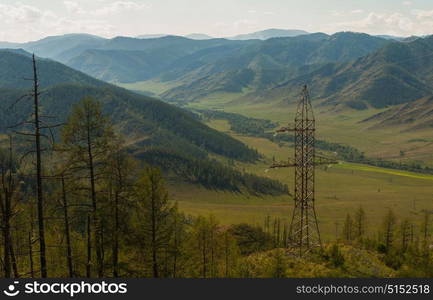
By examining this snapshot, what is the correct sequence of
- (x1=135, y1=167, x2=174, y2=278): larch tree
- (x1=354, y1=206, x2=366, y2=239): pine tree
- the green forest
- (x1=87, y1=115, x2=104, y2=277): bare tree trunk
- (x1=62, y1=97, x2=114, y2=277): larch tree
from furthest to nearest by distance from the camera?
(x1=354, y1=206, x2=366, y2=239): pine tree → (x1=135, y1=167, x2=174, y2=278): larch tree → (x1=87, y1=115, x2=104, y2=277): bare tree trunk → (x1=62, y1=97, x2=114, y2=277): larch tree → the green forest

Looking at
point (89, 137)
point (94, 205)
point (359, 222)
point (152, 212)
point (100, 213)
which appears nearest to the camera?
point (89, 137)

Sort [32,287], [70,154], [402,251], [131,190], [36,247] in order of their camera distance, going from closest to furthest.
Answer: [32,287] → [70,154] → [131,190] → [36,247] → [402,251]

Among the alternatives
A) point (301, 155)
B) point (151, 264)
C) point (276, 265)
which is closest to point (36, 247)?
point (151, 264)

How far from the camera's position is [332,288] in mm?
23500

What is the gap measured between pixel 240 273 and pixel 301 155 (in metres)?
19.4

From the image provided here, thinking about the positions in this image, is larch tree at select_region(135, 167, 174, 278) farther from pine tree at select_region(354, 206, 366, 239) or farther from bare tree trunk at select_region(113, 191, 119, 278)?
pine tree at select_region(354, 206, 366, 239)

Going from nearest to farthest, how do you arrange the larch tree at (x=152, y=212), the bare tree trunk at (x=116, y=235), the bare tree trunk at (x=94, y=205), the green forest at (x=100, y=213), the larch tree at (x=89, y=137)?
the green forest at (x=100, y=213) < the larch tree at (x=89, y=137) < the bare tree trunk at (x=94, y=205) < the bare tree trunk at (x=116, y=235) < the larch tree at (x=152, y=212)

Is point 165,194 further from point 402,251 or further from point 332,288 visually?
point 402,251

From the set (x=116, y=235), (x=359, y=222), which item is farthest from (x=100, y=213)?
(x=359, y=222)

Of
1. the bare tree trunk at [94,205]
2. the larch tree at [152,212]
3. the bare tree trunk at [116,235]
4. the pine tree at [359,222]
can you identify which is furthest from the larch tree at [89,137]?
the pine tree at [359,222]

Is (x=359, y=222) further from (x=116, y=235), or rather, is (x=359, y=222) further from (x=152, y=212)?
(x=116, y=235)

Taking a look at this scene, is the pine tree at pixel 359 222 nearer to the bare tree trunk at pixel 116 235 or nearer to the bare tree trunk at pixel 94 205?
the bare tree trunk at pixel 116 235

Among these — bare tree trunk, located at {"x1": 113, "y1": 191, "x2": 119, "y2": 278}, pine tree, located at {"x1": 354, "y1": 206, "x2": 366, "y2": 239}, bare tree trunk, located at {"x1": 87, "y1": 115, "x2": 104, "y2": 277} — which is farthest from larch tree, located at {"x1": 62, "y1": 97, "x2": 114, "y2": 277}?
pine tree, located at {"x1": 354, "y1": 206, "x2": 366, "y2": 239}

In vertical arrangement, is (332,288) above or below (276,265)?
above
